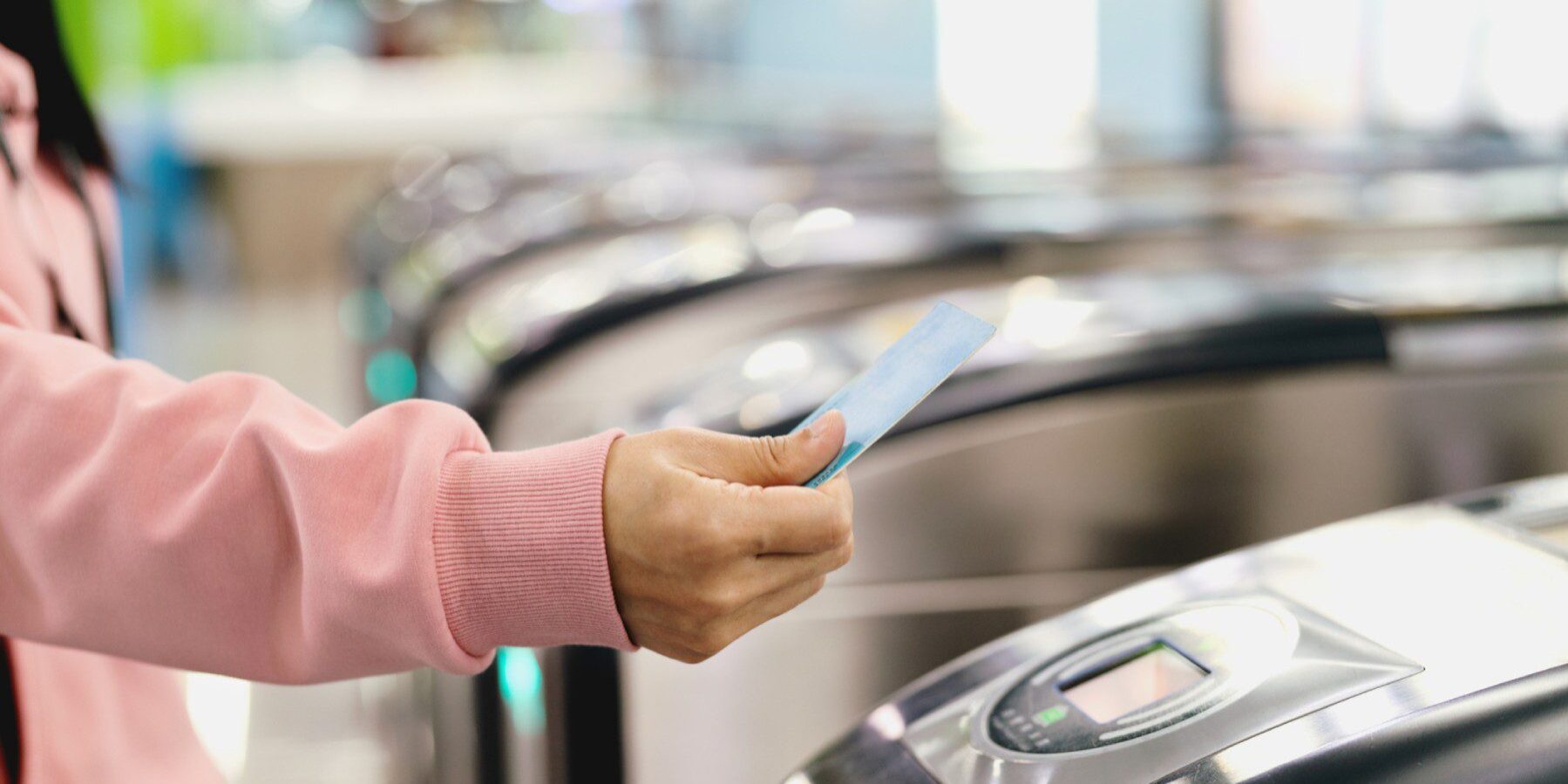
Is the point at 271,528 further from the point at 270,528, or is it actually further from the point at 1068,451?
the point at 1068,451

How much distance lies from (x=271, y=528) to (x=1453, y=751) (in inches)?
20.4

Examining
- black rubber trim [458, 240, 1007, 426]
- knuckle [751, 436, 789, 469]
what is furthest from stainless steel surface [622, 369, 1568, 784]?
black rubber trim [458, 240, 1007, 426]

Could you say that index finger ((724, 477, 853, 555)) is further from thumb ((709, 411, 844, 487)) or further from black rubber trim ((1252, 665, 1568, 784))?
black rubber trim ((1252, 665, 1568, 784))

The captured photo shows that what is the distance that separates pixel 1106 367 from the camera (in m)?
1.28

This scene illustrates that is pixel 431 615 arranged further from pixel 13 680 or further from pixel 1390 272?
pixel 1390 272

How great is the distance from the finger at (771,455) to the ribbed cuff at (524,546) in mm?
45

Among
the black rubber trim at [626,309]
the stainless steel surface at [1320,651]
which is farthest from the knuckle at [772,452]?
the black rubber trim at [626,309]

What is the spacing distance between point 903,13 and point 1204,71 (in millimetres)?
2190

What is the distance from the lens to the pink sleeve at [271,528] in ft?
2.05

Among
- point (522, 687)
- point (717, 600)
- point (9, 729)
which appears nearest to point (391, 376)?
point (522, 687)

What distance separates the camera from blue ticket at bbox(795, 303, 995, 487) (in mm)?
620

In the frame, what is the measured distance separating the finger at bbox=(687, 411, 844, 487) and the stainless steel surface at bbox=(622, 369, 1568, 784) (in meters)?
0.60

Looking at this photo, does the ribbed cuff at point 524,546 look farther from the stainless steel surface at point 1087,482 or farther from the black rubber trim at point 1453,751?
the stainless steel surface at point 1087,482

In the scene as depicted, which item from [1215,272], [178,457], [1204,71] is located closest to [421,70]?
[1204,71]
